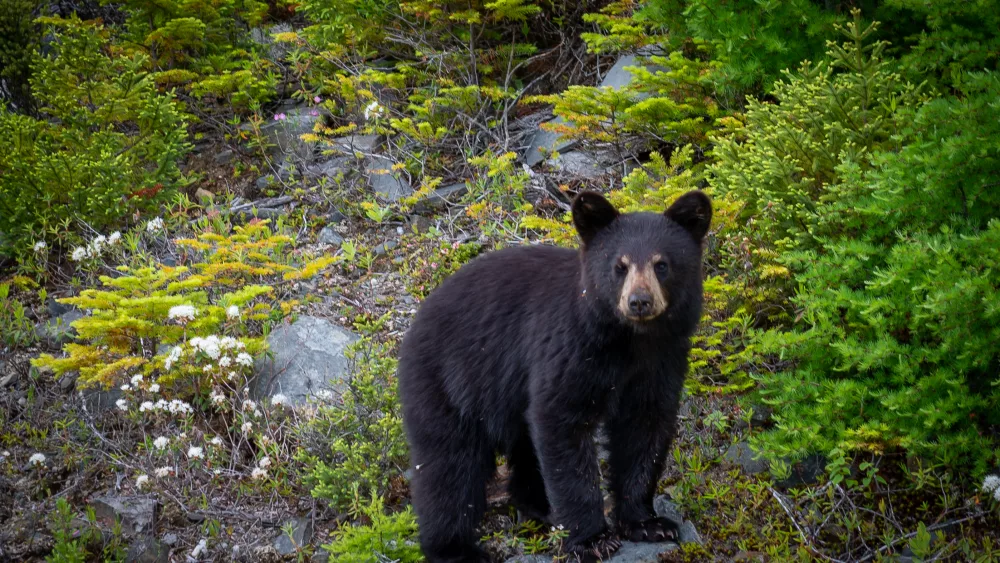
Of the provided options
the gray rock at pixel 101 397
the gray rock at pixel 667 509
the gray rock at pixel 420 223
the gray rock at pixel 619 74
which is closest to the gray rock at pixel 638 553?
the gray rock at pixel 667 509

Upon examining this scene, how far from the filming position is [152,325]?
6.18 m

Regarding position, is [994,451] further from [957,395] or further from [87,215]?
[87,215]

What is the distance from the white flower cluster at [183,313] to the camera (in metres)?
5.88

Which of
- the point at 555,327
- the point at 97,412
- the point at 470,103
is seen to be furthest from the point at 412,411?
the point at 470,103

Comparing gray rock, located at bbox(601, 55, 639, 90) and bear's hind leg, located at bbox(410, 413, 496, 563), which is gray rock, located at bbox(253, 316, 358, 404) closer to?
bear's hind leg, located at bbox(410, 413, 496, 563)

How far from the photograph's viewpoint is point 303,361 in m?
6.32

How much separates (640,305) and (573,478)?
912 mm

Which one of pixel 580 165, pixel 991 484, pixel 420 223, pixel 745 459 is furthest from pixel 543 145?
pixel 991 484

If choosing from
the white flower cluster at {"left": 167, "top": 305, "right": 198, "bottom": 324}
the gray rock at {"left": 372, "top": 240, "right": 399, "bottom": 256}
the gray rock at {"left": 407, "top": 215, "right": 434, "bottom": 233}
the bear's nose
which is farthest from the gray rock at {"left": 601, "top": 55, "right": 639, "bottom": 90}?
the bear's nose

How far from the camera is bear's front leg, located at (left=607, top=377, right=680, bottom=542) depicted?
4.20 m

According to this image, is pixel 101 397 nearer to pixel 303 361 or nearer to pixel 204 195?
pixel 303 361

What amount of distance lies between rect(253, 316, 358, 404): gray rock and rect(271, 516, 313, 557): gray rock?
1.05 m

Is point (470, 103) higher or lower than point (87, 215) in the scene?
higher

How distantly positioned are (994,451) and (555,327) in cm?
226
